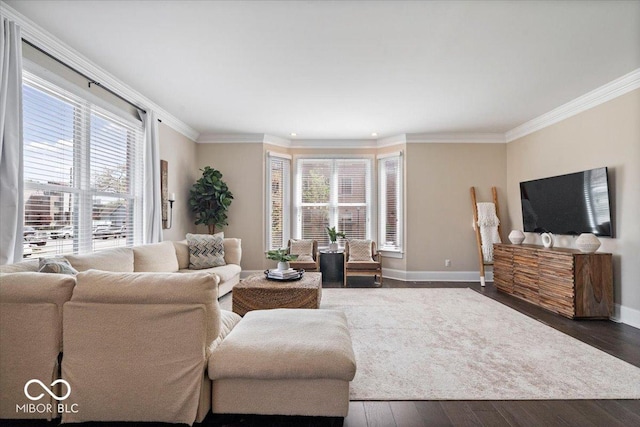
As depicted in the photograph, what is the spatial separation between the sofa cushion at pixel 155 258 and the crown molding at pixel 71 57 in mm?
Answer: 1936

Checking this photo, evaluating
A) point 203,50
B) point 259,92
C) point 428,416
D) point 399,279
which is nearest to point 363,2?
point 203,50

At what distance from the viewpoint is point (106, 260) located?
2.94 m

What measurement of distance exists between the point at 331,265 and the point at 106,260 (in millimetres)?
3773

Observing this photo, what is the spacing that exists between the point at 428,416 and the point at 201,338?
1.44m

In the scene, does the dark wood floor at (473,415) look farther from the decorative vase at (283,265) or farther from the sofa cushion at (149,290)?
the decorative vase at (283,265)

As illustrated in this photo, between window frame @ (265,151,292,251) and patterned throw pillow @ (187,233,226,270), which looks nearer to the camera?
patterned throw pillow @ (187,233,226,270)

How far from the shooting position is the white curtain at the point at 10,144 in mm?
2383

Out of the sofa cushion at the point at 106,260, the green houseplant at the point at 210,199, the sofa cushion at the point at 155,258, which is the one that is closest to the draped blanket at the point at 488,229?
the green houseplant at the point at 210,199

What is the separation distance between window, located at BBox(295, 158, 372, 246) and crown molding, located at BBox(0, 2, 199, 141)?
2.95m

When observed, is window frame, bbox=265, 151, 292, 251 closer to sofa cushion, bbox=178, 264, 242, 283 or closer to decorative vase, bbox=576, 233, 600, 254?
sofa cushion, bbox=178, 264, 242, 283

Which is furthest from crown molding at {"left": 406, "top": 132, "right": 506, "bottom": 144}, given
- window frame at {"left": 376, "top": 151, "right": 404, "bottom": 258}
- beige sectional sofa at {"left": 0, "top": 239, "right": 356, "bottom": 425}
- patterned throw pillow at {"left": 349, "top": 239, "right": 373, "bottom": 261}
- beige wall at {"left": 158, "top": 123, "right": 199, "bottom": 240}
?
beige sectional sofa at {"left": 0, "top": 239, "right": 356, "bottom": 425}

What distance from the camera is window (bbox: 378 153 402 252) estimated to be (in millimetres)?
6223

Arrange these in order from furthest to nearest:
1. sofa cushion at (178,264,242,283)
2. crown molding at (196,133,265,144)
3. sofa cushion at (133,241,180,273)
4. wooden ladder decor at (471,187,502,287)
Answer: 1. crown molding at (196,133,265,144)
2. wooden ladder decor at (471,187,502,287)
3. sofa cushion at (178,264,242,283)
4. sofa cushion at (133,241,180,273)

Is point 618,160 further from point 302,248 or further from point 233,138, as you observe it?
point 233,138
